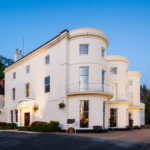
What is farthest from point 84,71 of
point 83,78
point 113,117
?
point 113,117

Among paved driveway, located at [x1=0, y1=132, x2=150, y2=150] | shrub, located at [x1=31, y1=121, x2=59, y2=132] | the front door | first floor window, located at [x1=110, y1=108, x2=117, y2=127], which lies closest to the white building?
the front door

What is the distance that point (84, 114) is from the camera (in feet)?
57.6

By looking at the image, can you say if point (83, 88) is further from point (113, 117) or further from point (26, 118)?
point (26, 118)

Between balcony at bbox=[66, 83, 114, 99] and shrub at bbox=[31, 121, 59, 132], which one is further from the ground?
balcony at bbox=[66, 83, 114, 99]

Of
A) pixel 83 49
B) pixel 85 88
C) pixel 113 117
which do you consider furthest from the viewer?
pixel 113 117

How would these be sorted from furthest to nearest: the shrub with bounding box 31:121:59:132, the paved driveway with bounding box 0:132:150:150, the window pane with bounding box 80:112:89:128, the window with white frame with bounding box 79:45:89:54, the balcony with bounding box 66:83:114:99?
the window with white frame with bounding box 79:45:89:54 → the balcony with bounding box 66:83:114:99 → the window pane with bounding box 80:112:89:128 → the shrub with bounding box 31:121:59:132 → the paved driveway with bounding box 0:132:150:150

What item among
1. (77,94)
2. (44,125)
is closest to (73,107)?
(77,94)

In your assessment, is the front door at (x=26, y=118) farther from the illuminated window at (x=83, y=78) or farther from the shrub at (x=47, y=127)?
the illuminated window at (x=83, y=78)

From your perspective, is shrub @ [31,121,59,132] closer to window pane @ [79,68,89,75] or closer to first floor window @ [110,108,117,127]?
window pane @ [79,68,89,75]

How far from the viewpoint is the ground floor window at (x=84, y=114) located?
17.4m

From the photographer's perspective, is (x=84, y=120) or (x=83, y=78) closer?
(x=84, y=120)

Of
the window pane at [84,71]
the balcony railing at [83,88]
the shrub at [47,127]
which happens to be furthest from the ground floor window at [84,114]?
the window pane at [84,71]

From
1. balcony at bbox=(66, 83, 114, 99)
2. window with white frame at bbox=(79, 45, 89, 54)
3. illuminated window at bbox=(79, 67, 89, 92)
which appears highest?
window with white frame at bbox=(79, 45, 89, 54)

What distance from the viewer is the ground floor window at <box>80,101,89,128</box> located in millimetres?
17406
